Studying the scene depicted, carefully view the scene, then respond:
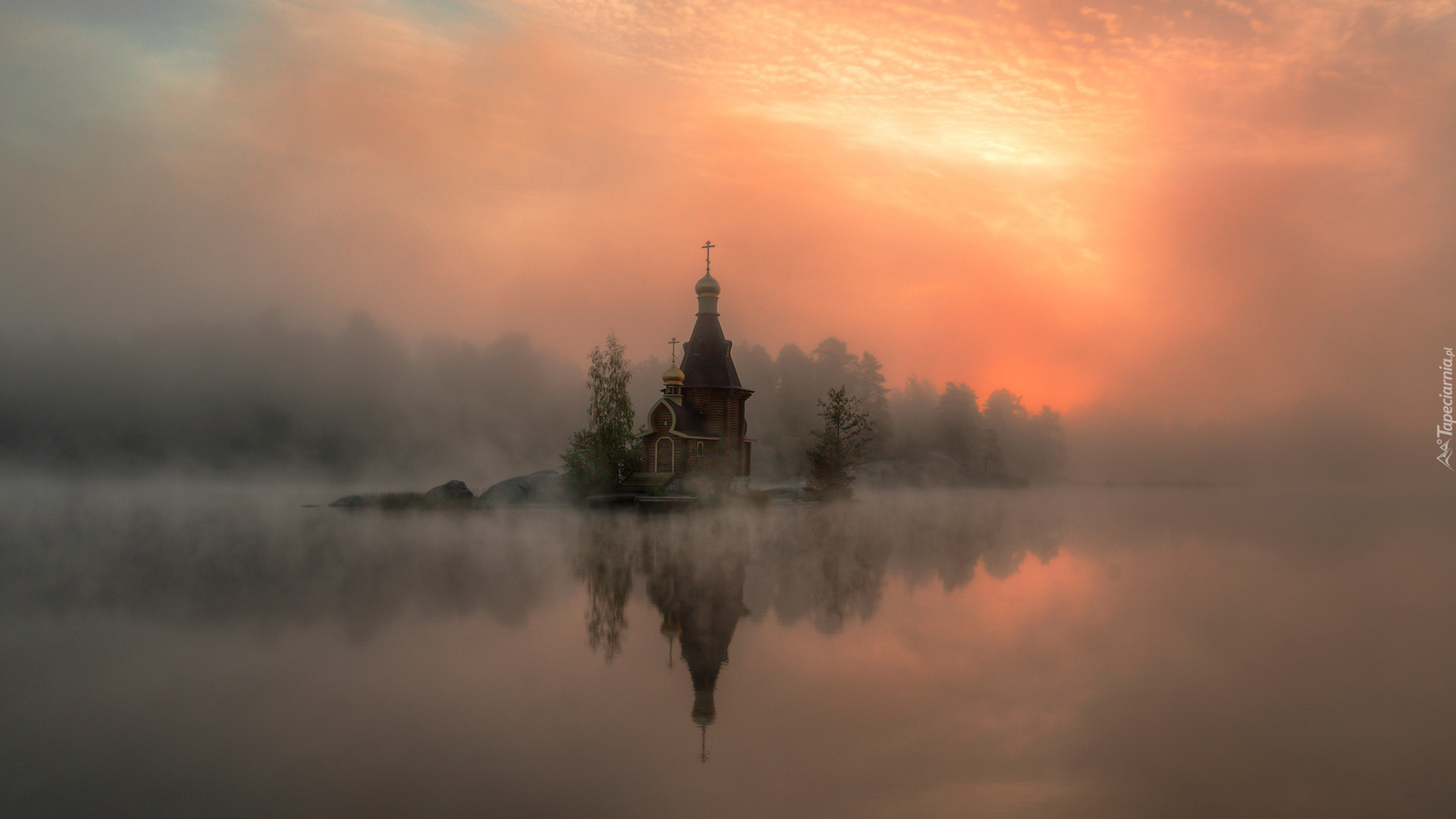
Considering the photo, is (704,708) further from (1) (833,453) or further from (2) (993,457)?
(2) (993,457)

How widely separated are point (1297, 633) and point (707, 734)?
31.2 feet

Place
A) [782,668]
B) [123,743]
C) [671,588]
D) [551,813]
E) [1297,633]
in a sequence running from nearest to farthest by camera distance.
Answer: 1. [551,813]
2. [123,743]
3. [782,668]
4. [1297,633]
5. [671,588]

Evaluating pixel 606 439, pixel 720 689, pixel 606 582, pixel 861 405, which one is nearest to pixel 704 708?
pixel 720 689

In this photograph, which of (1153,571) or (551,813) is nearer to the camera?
(551,813)

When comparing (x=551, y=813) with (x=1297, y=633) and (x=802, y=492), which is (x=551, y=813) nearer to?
(x=1297, y=633)

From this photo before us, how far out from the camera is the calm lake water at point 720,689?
5.69 metres

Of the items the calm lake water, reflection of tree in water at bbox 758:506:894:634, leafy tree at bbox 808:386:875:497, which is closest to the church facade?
leafy tree at bbox 808:386:875:497

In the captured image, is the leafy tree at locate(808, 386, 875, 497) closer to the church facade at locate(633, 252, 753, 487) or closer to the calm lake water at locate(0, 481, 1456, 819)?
the church facade at locate(633, 252, 753, 487)

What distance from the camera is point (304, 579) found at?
49.1 feet

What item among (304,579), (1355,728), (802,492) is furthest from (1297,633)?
(802,492)

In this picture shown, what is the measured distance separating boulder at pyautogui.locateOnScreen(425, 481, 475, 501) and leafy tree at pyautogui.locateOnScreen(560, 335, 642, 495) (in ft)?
20.6

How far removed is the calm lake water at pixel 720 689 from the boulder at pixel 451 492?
2678cm

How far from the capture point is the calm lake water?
569 cm

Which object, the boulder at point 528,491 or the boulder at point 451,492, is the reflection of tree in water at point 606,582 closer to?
the boulder at point 528,491
